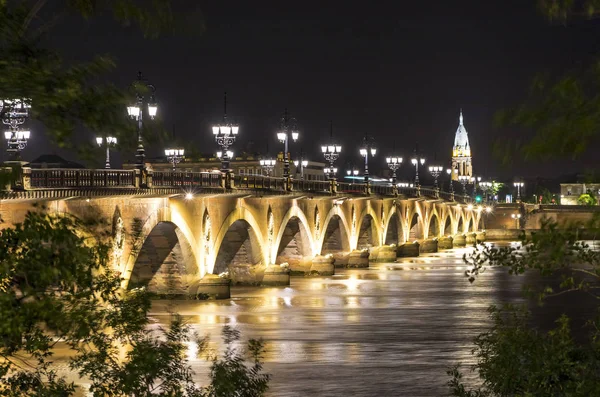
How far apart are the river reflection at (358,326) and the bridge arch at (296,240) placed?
278 cm

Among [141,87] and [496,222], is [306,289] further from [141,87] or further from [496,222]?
[496,222]

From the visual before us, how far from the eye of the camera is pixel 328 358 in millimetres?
32156

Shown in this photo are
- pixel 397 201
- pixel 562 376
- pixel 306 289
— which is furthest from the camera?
pixel 397 201

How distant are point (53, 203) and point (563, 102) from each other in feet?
82.8

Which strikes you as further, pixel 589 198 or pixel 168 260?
pixel 589 198

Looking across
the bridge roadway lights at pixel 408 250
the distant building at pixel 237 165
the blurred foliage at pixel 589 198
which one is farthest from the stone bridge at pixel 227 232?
the distant building at pixel 237 165

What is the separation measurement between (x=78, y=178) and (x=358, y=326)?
11.9 meters

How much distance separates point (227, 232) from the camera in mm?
55812

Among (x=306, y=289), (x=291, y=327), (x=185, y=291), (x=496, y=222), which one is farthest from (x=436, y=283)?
(x=496, y=222)

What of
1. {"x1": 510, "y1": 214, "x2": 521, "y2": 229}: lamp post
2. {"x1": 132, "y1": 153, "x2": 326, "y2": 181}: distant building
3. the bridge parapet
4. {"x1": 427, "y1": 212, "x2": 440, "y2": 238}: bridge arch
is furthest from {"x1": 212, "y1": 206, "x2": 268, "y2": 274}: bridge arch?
{"x1": 510, "y1": 214, "x2": 521, "y2": 229}: lamp post

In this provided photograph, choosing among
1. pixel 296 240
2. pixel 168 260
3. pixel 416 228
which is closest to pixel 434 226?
pixel 416 228

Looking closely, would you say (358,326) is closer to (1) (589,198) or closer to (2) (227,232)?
(2) (227,232)

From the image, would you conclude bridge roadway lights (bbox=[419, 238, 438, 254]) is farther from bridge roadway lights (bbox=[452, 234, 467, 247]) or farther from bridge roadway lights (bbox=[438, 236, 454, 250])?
bridge roadway lights (bbox=[452, 234, 467, 247])

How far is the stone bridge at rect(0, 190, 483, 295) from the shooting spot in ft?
125
